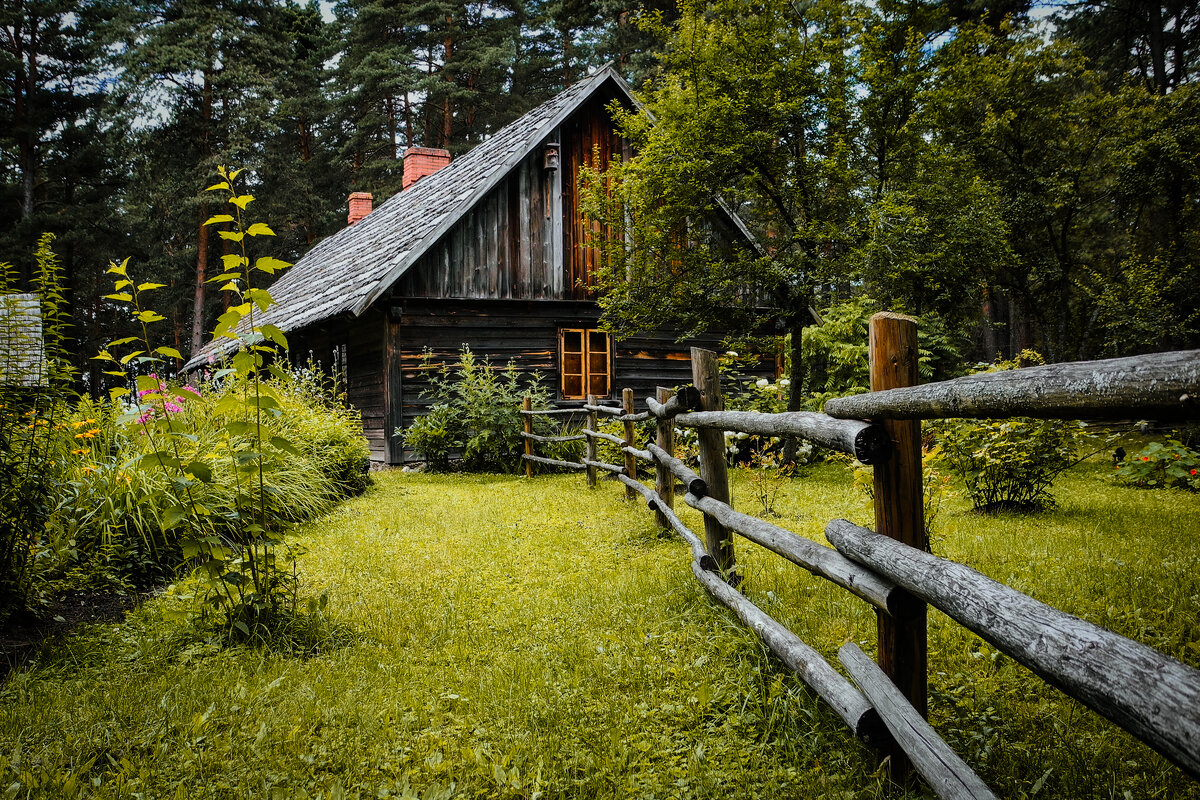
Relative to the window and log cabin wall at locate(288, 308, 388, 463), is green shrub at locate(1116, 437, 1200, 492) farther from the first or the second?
log cabin wall at locate(288, 308, 388, 463)

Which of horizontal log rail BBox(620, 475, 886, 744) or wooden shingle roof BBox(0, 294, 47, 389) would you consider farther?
wooden shingle roof BBox(0, 294, 47, 389)

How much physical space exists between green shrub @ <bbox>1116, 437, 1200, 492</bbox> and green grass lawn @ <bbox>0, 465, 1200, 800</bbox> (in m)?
3.14

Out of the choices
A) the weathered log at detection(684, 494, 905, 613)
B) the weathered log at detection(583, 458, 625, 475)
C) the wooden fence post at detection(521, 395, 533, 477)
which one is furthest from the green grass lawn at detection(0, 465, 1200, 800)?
the wooden fence post at detection(521, 395, 533, 477)

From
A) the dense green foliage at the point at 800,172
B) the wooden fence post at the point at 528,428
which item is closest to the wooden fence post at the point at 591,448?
the wooden fence post at the point at 528,428

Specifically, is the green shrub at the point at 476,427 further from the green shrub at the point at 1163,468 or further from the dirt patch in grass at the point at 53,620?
the green shrub at the point at 1163,468

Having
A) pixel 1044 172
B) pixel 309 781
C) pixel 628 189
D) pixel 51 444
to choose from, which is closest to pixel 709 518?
pixel 309 781

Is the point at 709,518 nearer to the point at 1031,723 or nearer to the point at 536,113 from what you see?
the point at 1031,723

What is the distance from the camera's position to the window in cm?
1277

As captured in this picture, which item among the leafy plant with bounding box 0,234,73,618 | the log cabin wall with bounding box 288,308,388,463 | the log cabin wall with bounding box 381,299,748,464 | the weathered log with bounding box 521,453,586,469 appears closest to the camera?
the leafy plant with bounding box 0,234,73,618

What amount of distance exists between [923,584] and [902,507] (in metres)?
0.38

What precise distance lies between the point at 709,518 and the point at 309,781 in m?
2.46

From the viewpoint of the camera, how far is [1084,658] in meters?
1.32

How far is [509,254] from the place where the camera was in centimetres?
1220

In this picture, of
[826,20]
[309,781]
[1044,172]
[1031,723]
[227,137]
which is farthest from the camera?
[227,137]
